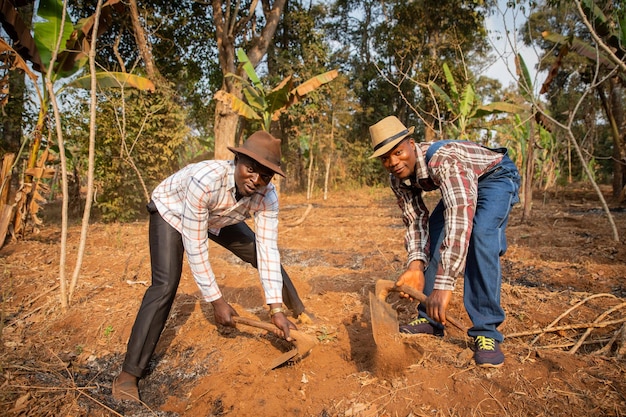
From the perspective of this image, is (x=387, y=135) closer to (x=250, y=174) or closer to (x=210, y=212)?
(x=250, y=174)

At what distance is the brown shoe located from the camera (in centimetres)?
239

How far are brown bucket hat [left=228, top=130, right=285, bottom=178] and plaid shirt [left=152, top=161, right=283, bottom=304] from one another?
0.87 ft

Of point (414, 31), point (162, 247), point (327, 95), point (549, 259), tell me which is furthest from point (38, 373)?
point (414, 31)

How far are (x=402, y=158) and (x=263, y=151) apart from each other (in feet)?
2.70

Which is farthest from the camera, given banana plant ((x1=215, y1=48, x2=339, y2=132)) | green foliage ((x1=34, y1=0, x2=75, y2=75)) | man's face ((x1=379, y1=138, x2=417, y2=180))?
banana plant ((x1=215, y1=48, x2=339, y2=132))

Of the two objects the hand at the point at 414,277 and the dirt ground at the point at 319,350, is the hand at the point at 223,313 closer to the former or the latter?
the dirt ground at the point at 319,350

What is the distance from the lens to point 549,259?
5.42 metres

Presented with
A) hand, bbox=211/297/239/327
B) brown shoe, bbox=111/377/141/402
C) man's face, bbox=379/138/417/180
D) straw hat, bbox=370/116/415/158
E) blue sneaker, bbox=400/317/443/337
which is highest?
straw hat, bbox=370/116/415/158

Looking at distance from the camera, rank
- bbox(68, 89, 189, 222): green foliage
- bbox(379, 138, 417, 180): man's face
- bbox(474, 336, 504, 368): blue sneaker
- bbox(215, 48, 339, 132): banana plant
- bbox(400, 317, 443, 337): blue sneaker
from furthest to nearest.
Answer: bbox(215, 48, 339, 132): banana plant, bbox(68, 89, 189, 222): green foliage, bbox(400, 317, 443, 337): blue sneaker, bbox(379, 138, 417, 180): man's face, bbox(474, 336, 504, 368): blue sneaker

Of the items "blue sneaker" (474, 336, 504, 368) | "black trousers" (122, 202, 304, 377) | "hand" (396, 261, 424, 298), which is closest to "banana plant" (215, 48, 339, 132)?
"black trousers" (122, 202, 304, 377)

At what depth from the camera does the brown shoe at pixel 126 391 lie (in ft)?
7.86

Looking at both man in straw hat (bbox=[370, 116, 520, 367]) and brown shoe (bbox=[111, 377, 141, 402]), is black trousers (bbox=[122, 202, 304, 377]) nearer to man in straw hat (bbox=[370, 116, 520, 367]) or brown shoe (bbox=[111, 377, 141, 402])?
brown shoe (bbox=[111, 377, 141, 402])

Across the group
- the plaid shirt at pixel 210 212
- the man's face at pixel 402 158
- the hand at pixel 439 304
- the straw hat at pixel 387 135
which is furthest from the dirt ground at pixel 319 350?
the straw hat at pixel 387 135

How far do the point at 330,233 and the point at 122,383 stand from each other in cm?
575
